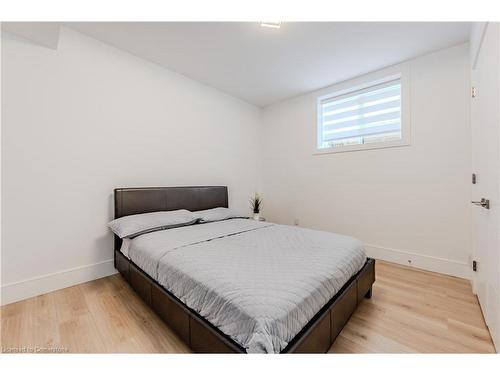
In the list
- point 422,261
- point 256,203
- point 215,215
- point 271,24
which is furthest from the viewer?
point 256,203

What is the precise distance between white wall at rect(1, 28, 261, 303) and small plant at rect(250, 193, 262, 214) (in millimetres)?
1372

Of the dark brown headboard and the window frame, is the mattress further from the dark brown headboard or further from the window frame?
the window frame

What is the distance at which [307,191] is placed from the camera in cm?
376

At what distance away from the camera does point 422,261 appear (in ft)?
8.61

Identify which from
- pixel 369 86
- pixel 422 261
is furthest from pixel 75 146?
pixel 422 261

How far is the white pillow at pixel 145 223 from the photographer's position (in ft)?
7.00

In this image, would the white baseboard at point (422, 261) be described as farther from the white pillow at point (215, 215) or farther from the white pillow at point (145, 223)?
the white pillow at point (145, 223)

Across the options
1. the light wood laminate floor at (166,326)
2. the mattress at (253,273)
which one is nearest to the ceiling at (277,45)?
the mattress at (253,273)

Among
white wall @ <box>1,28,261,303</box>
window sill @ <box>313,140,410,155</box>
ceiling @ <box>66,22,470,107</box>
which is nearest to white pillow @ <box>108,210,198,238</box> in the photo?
white wall @ <box>1,28,261,303</box>

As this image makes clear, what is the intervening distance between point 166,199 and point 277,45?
229 centimetres

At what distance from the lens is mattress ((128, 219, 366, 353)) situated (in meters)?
1.01

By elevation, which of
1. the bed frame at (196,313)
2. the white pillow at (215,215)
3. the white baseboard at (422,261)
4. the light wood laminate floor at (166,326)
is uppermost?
the white pillow at (215,215)

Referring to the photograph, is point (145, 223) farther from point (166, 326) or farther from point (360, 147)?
point (360, 147)

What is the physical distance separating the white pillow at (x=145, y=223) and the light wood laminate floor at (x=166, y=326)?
59cm
